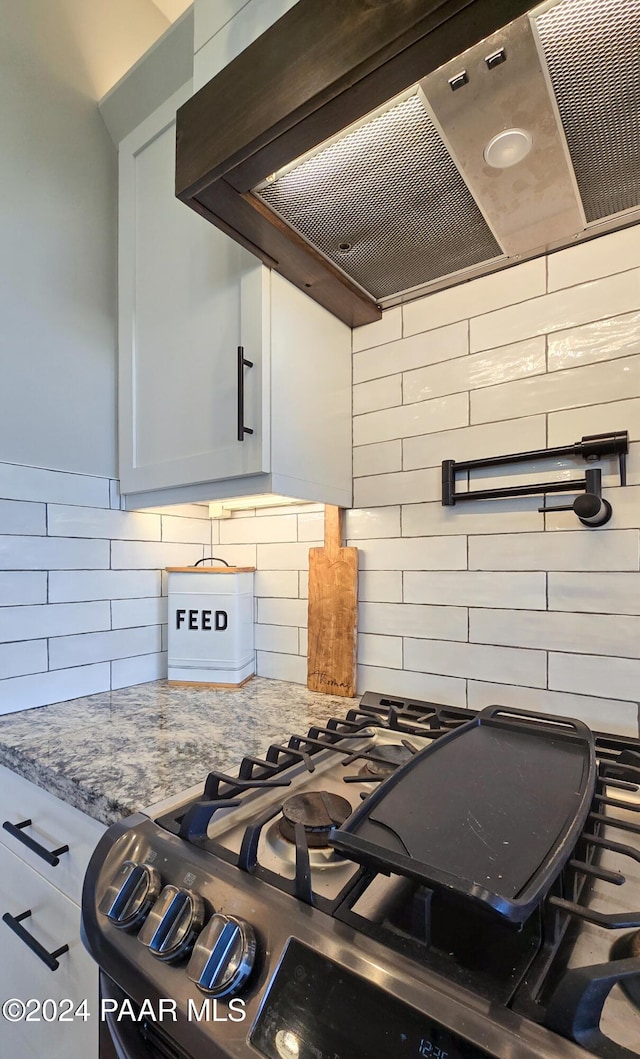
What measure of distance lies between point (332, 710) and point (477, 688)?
1.05ft

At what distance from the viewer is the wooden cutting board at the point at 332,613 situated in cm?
117

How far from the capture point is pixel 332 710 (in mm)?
1083

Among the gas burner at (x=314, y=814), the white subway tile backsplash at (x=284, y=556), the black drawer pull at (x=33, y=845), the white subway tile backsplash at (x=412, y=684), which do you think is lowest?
the black drawer pull at (x=33, y=845)

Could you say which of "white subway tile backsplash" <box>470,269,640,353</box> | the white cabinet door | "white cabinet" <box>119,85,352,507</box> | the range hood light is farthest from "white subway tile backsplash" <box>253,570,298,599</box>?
the range hood light

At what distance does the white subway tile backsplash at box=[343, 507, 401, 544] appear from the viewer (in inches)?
45.2

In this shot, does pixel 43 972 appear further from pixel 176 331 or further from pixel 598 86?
pixel 598 86

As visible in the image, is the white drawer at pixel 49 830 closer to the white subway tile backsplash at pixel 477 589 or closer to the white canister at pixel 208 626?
the white canister at pixel 208 626

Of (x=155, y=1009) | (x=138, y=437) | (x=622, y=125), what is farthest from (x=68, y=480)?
(x=622, y=125)

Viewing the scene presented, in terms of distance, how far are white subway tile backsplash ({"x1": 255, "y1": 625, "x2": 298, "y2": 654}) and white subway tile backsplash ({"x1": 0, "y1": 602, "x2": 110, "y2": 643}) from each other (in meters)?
0.41

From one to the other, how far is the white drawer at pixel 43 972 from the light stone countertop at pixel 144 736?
177 mm

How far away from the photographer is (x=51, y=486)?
1.15 metres

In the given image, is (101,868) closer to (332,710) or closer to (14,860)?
(14,860)

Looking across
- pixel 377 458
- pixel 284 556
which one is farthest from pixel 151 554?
pixel 377 458


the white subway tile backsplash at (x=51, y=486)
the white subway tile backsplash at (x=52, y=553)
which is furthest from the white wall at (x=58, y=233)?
the white subway tile backsplash at (x=52, y=553)
